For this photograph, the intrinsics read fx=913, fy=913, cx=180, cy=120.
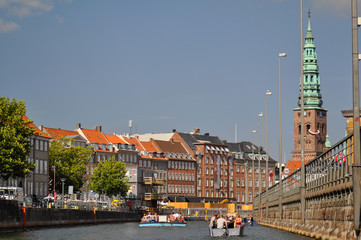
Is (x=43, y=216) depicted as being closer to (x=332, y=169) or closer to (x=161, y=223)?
(x=161, y=223)

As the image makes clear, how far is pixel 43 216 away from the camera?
98.8 m

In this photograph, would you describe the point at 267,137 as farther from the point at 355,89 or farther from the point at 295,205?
the point at 355,89

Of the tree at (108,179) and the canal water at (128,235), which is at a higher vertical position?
the tree at (108,179)

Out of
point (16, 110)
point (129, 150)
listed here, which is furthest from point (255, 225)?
point (129, 150)

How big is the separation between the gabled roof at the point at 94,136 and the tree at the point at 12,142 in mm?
87468

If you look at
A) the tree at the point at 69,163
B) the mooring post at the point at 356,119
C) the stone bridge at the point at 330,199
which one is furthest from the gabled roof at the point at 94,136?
the mooring post at the point at 356,119

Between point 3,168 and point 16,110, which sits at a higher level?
point 16,110

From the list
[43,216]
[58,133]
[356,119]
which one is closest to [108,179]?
[58,133]

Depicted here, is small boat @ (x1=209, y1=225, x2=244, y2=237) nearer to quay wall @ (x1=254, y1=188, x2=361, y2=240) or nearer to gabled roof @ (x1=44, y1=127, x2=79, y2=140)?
quay wall @ (x1=254, y1=188, x2=361, y2=240)

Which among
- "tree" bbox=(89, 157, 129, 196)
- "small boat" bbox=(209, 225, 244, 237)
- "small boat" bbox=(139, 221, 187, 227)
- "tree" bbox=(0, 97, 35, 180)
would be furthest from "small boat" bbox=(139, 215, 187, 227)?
"tree" bbox=(89, 157, 129, 196)

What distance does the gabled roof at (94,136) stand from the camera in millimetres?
186875

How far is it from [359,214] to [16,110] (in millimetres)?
65286

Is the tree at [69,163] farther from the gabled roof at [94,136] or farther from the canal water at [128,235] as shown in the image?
the canal water at [128,235]

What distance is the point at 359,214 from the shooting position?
37.9m
